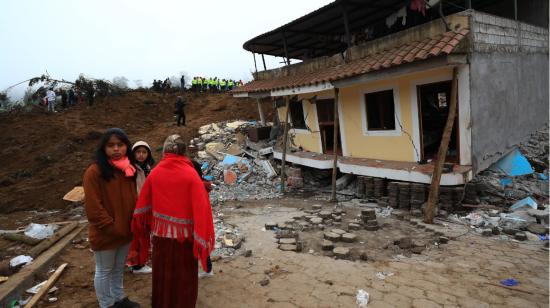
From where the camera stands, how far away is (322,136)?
433 inches

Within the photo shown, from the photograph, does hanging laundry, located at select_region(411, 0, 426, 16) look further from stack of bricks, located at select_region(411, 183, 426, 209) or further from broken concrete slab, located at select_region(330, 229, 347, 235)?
broken concrete slab, located at select_region(330, 229, 347, 235)

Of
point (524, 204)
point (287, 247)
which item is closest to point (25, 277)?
point (287, 247)

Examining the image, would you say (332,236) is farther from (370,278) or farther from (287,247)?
(370,278)

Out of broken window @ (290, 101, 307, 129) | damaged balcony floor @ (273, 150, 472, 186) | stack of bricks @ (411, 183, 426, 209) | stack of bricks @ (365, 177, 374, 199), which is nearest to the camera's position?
damaged balcony floor @ (273, 150, 472, 186)

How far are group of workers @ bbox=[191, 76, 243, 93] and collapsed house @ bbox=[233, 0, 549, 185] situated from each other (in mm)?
15390

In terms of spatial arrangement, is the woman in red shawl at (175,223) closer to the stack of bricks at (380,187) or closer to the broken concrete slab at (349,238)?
the broken concrete slab at (349,238)

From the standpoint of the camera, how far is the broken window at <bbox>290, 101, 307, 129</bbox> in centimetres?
1199

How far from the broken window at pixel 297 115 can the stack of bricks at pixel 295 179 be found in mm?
1847

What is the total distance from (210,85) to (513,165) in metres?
23.9

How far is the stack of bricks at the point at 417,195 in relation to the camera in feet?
23.1

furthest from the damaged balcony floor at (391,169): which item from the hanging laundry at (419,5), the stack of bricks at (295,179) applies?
the hanging laundry at (419,5)

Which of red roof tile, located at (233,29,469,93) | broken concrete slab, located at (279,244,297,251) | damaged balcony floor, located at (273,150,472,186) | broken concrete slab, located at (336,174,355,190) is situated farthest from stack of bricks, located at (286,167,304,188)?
broken concrete slab, located at (279,244,297,251)

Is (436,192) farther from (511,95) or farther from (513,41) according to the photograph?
(513,41)

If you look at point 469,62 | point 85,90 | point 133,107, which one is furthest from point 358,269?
point 85,90
